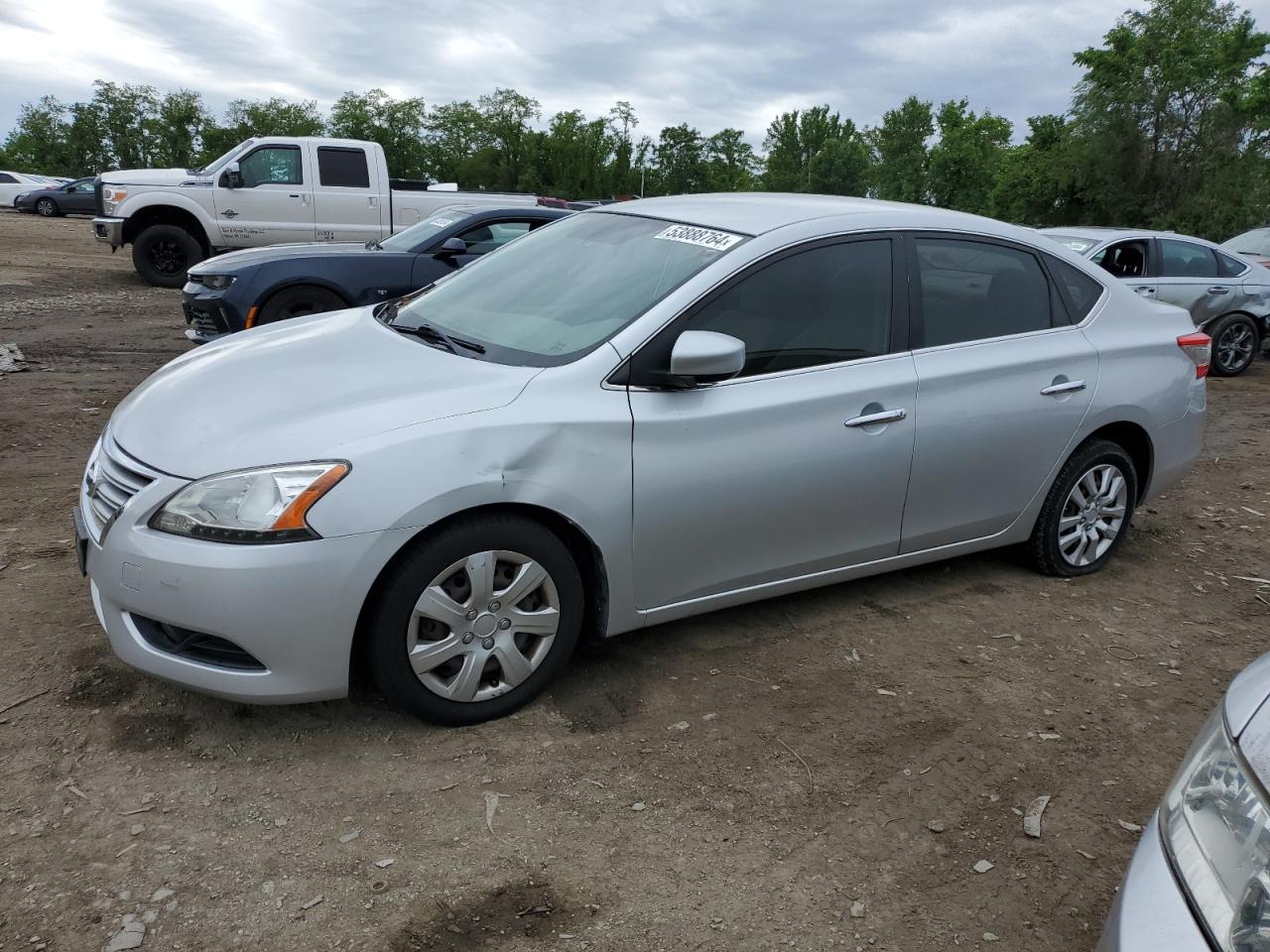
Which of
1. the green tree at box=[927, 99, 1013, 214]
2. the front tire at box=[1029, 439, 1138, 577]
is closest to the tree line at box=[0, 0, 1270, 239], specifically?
the green tree at box=[927, 99, 1013, 214]

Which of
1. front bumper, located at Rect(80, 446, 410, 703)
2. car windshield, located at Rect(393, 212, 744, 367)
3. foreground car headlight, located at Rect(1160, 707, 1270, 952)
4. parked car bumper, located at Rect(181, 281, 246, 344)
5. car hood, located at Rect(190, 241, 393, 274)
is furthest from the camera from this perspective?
car hood, located at Rect(190, 241, 393, 274)

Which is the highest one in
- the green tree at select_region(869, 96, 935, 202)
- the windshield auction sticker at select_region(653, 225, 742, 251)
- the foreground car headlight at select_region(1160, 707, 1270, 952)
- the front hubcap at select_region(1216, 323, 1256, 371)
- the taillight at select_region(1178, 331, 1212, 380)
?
the green tree at select_region(869, 96, 935, 202)

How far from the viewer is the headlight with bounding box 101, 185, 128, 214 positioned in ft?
44.8

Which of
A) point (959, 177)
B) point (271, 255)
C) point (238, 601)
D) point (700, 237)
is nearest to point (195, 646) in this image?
point (238, 601)

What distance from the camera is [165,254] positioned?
14.3m

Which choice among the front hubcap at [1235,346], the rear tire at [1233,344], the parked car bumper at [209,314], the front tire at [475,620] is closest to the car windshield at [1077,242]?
the rear tire at [1233,344]

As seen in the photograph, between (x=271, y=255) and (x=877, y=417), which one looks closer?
(x=877, y=417)

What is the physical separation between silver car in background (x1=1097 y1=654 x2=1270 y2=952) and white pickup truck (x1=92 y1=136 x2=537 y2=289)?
12.6 meters

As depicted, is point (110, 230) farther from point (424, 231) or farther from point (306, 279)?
point (306, 279)

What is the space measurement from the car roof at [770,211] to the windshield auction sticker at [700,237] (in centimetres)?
4

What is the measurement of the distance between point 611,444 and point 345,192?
12.1 metres

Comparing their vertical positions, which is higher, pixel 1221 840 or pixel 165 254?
pixel 1221 840

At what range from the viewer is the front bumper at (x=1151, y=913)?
1.55 m

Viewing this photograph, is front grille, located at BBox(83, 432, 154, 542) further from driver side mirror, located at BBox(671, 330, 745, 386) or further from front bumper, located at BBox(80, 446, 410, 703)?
driver side mirror, located at BBox(671, 330, 745, 386)
